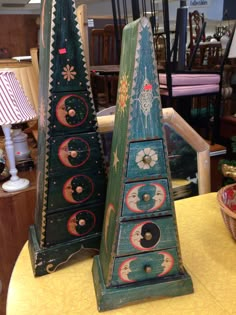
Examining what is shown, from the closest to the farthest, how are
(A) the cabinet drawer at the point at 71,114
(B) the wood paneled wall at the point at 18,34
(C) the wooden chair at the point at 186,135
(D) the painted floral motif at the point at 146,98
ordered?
(D) the painted floral motif at the point at 146,98
(A) the cabinet drawer at the point at 71,114
(C) the wooden chair at the point at 186,135
(B) the wood paneled wall at the point at 18,34

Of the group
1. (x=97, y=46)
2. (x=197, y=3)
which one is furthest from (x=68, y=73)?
(x=197, y=3)

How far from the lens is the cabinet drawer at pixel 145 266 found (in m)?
0.57

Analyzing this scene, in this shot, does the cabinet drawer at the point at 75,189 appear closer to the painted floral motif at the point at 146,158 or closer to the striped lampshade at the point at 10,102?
the painted floral motif at the point at 146,158

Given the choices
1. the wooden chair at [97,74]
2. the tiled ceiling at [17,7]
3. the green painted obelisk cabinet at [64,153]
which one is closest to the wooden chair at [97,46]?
the wooden chair at [97,74]

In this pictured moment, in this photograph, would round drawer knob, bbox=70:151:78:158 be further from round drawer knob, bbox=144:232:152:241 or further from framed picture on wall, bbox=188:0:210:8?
framed picture on wall, bbox=188:0:210:8

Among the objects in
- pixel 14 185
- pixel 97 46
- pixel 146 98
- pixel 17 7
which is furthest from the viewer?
pixel 17 7

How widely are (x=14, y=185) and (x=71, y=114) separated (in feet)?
1.80

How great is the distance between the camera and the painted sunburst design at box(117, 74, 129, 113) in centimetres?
53

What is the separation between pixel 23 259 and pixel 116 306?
267 mm

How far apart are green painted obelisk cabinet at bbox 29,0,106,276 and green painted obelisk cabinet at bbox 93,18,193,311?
87mm

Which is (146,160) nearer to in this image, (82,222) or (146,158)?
(146,158)

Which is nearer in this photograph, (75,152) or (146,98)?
(146,98)

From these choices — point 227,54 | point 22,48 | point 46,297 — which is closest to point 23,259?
point 46,297

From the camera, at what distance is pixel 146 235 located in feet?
1.87
